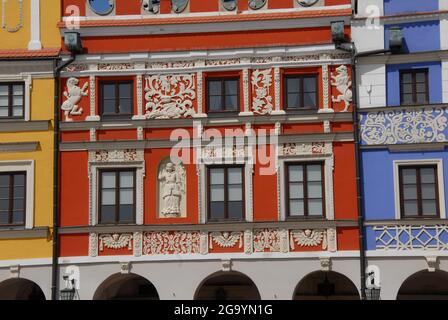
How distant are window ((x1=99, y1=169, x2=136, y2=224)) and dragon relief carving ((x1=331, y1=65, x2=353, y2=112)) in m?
5.90

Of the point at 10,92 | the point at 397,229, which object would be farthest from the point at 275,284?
the point at 10,92

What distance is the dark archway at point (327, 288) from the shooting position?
86.0ft

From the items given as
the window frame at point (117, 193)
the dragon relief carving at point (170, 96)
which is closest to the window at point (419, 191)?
the dragon relief carving at point (170, 96)

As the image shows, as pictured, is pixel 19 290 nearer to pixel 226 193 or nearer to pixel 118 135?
pixel 118 135

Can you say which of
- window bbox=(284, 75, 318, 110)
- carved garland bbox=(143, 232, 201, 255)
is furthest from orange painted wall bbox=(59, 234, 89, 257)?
window bbox=(284, 75, 318, 110)

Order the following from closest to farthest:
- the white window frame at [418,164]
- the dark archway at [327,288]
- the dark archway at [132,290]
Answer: the white window frame at [418,164], the dark archway at [132,290], the dark archway at [327,288]

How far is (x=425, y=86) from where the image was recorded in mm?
24188

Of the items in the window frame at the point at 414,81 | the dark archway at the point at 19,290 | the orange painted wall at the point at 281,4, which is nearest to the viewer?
the window frame at the point at 414,81

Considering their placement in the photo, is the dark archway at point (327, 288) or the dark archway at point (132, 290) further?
the dark archway at point (327, 288)

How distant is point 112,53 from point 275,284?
25.2 ft

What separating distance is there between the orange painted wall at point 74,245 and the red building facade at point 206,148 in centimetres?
4

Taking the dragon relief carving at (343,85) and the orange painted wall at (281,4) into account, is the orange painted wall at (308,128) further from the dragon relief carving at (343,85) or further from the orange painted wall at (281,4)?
the orange painted wall at (281,4)
